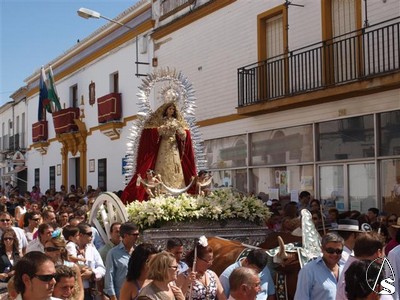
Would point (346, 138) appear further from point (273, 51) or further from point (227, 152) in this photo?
point (227, 152)

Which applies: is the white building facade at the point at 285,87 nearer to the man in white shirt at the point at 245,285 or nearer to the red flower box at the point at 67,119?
the red flower box at the point at 67,119

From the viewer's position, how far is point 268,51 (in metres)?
15.8

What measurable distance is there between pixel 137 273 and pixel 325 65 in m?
9.03

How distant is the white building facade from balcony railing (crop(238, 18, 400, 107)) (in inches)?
0.9

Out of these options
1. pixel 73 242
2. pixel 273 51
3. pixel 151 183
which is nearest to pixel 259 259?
pixel 73 242

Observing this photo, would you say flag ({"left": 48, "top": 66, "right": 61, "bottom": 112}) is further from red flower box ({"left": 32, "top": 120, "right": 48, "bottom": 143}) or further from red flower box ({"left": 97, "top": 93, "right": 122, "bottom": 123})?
red flower box ({"left": 97, "top": 93, "right": 122, "bottom": 123})

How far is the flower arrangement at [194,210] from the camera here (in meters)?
8.14

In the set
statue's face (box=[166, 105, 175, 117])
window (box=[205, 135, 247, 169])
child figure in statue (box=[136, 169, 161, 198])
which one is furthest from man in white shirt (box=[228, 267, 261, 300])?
window (box=[205, 135, 247, 169])

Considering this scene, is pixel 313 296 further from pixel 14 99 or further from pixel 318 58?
pixel 14 99

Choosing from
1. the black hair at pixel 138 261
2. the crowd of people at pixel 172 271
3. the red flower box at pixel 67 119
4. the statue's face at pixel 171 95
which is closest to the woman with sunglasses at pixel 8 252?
the crowd of people at pixel 172 271

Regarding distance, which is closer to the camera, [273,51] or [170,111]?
[170,111]

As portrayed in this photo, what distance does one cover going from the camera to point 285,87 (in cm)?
1449

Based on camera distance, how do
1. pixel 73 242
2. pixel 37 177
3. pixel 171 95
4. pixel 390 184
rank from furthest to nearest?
1. pixel 37 177
2. pixel 390 184
3. pixel 171 95
4. pixel 73 242

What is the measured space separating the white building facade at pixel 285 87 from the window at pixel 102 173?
4.00 ft
